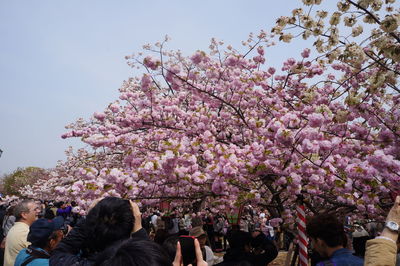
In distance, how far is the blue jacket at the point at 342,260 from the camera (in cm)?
227

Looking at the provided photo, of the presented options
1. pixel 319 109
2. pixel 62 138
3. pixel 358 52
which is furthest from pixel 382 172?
pixel 62 138

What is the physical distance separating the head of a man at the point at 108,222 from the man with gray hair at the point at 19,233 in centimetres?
249

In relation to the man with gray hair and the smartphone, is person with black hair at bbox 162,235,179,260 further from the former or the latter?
the man with gray hair

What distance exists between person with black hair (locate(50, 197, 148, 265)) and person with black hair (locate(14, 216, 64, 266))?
970 mm

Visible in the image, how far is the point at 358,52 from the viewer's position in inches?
139

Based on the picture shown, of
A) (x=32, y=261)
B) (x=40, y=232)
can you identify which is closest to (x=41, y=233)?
(x=40, y=232)

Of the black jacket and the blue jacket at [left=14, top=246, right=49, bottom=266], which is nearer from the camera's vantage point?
the black jacket

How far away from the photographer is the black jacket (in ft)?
5.92

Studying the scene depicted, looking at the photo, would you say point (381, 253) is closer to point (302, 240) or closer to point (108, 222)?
point (108, 222)

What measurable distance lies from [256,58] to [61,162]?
10.8 metres

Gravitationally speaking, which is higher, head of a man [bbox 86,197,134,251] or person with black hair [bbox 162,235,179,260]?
head of a man [bbox 86,197,134,251]

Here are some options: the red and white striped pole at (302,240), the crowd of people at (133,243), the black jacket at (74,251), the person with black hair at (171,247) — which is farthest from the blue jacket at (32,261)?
the red and white striped pole at (302,240)

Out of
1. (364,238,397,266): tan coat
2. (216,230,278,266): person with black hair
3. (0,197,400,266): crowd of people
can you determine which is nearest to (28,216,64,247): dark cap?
(0,197,400,266): crowd of people

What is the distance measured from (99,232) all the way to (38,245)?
1.55 metres
